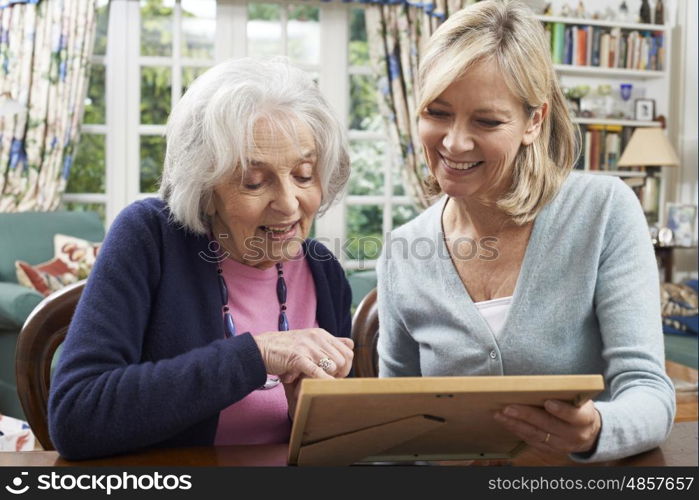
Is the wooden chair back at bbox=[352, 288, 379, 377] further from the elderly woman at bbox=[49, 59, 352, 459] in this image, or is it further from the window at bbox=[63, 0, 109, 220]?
the window at bbox=[63, 0, 109, 220]

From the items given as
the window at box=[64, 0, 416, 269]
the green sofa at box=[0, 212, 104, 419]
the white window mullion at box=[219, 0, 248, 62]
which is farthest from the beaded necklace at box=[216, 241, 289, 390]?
the white window mullion at box=[219, 0, 248, 62]

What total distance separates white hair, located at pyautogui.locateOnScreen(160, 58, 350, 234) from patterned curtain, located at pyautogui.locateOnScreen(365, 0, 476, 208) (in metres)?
3.77

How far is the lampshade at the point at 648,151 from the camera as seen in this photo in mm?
5016

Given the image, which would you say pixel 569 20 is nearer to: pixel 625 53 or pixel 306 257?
pixel 625 53

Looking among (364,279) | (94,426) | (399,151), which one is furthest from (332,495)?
(399,151)

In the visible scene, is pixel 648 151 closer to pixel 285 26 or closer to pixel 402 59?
pixel 402 59

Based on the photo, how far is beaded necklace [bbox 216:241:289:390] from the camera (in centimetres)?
124

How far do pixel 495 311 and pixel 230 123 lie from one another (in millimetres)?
558

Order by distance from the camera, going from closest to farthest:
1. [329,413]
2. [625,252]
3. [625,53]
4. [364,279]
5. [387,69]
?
[329,413] → [625,252] → [364,279] → [387,69] → [625,53]

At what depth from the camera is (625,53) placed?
17.8ft

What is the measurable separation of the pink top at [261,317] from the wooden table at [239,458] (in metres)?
0.11

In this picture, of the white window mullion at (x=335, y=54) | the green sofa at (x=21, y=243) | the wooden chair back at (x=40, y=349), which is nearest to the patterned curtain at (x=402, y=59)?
the white window mullion at (x=335, y=54)

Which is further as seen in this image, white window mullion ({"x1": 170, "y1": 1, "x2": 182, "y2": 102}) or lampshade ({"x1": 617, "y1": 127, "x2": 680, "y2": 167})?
lampshade ({"x1": 617, "y1": 127, "x2": 680, "y2": 167})

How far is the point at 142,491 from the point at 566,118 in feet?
3.10
